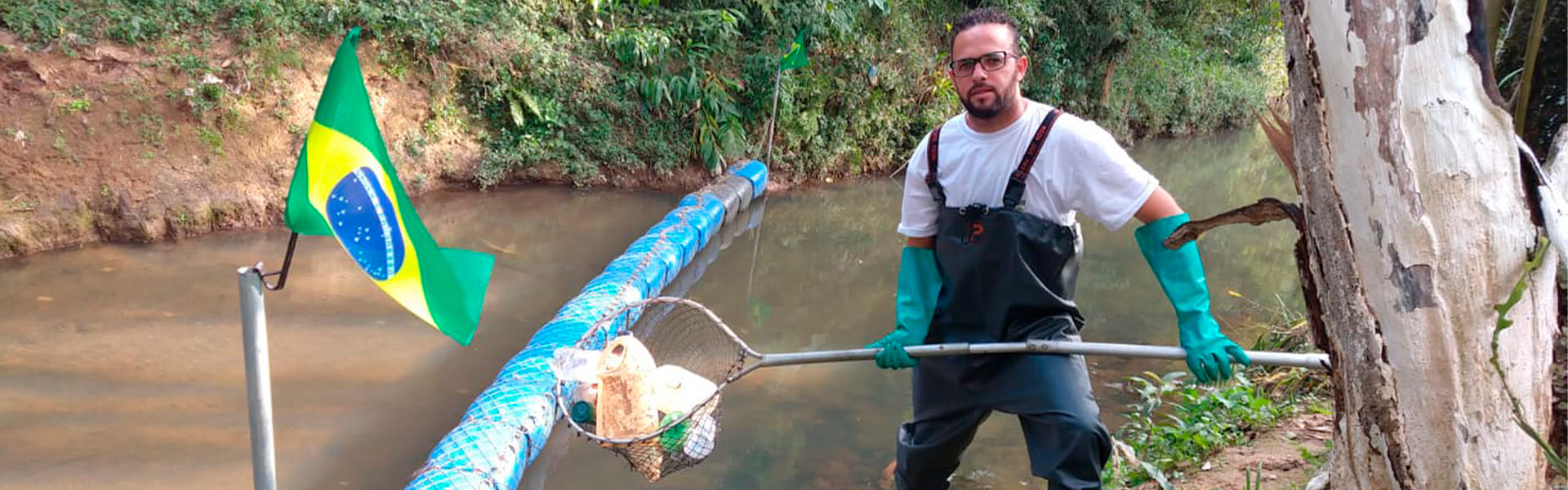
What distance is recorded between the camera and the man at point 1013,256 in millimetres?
2873

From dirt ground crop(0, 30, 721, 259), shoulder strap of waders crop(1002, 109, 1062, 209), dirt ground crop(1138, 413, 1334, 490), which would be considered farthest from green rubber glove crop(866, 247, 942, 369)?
dirt ground crop(0, 30, 721, 259)

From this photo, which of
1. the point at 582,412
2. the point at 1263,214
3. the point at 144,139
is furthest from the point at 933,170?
the point at 144,139

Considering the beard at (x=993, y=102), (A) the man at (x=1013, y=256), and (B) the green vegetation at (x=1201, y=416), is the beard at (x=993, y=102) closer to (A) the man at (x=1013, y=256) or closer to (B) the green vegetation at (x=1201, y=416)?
(A) the man at (x=1013, y=256)

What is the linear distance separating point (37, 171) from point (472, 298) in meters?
5.95

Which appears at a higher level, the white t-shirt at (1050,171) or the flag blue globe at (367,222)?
the white t-shirt at (1050,171)

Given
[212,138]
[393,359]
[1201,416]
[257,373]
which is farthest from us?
[212,138]

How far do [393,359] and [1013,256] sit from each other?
3.71m

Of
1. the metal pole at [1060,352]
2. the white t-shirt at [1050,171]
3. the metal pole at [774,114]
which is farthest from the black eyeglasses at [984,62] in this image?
the metal pole at [774,114]

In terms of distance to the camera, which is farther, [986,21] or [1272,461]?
[1272,461]

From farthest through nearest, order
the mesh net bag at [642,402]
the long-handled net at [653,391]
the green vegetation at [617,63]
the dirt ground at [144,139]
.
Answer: the green vegetation at [617,63], the dirt ground at [144,139], the mesh net bag at [642,402], the long-handled net at [653,391]

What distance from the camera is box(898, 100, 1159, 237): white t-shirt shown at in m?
2.89

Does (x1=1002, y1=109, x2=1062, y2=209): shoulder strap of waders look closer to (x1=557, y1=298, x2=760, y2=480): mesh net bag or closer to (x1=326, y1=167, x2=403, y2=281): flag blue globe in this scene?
(x1=557, y1=298, x2=760, y2=480): mesh net bag

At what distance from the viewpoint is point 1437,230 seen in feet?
5.63

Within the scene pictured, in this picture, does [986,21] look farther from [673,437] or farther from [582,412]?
[582,412]
